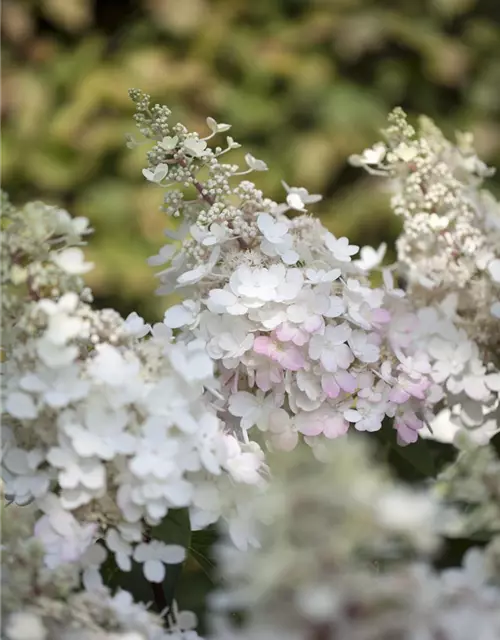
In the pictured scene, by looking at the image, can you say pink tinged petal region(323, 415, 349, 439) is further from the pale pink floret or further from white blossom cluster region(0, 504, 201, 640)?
white blossom cluster region(0, 504, 201, 640)

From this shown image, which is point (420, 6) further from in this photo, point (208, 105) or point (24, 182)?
point (24, 182)

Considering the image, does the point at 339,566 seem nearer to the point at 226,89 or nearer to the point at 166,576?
the point at 166,576

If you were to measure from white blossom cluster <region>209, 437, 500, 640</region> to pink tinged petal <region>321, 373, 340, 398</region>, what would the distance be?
0.71 ft

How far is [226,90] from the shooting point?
2037 mm

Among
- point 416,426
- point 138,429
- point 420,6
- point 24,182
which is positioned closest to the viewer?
point 138,429

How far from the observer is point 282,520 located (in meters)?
0.32

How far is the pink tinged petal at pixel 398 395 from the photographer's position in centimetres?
56

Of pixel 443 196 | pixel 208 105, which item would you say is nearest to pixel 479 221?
pixel 443 196

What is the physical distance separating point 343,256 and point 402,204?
0.07m

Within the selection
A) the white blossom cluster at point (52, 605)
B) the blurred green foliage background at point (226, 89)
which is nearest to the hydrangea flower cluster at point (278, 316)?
the white blossom cluster at point (52, 605)

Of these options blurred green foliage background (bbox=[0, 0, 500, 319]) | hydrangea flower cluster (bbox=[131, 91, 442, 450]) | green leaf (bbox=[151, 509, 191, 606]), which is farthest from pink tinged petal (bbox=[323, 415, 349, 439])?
blurred green foliage background (bbox=[0, 0, 500, 319])

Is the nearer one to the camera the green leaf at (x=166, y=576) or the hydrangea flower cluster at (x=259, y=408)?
the hydrangea flower cluster at (x=259, y=408)

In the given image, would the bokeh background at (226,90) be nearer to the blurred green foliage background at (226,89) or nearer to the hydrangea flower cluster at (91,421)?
the blurred green foliage background at (226,89)

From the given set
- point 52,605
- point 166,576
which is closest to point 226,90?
point 166,576
